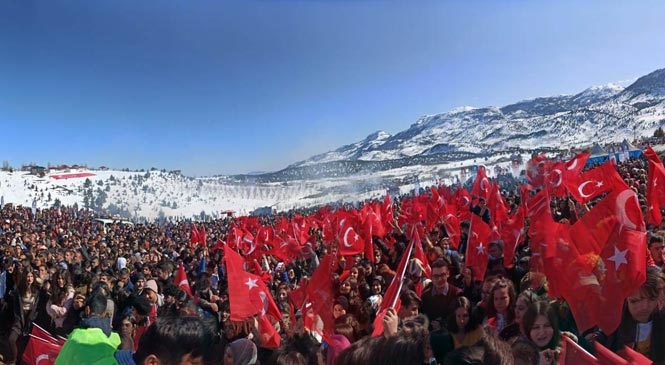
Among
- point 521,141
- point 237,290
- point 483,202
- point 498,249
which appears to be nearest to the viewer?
point 237,290

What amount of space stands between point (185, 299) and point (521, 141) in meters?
160

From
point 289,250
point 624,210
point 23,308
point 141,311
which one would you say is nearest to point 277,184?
point 289,250

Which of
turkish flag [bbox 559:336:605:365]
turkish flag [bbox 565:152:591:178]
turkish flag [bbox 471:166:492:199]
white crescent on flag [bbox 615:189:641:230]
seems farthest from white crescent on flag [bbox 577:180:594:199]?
turkish flag [bbox 559:336:605:365]

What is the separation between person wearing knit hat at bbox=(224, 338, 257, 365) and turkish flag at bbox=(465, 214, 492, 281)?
3635 mm

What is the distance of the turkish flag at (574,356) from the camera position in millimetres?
2137

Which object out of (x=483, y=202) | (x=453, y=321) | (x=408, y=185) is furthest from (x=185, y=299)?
(x=408, y=185)

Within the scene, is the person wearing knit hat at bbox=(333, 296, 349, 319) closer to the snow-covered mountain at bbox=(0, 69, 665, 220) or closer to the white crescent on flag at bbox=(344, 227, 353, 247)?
the white crescent on flag at bbox=(344, 227, 353, 247)

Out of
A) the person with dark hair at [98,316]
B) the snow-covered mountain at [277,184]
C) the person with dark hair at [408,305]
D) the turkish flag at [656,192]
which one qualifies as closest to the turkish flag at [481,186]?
the turkish flag at [656,192]

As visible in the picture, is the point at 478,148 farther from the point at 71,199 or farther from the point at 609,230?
the point at 609,230

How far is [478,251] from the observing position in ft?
22.2

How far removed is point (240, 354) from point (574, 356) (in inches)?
91.6

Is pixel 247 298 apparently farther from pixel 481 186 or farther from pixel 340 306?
pixel 481 186

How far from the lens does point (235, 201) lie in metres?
86.4

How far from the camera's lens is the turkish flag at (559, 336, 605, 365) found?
214cm
